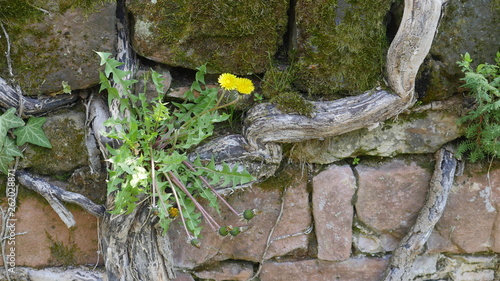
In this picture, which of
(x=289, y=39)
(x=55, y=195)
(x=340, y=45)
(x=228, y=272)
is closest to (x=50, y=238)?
(x=55, y=195)

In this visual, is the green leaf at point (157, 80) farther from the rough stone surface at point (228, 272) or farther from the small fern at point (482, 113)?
the small fern at point (482, 113)

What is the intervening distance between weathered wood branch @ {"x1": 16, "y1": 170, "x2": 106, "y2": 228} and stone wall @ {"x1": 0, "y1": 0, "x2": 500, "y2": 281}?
61 millimetres

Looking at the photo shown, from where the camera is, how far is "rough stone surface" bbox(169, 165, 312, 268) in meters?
2.79

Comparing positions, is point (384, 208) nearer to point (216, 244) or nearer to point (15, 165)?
point (216, 244)

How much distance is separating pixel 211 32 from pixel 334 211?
1229 mm

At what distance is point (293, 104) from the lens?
2533mm

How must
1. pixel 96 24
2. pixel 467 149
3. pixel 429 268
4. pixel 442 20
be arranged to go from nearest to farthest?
pixel 96 24 → pixel 442 20 → pixel 467 149 → pixel 429 268

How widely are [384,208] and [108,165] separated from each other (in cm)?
158

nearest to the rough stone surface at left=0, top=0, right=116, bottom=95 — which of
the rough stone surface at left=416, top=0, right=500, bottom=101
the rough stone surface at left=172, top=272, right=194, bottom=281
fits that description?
the rough stone surface at left=172, top=272, right=194, bottom=281

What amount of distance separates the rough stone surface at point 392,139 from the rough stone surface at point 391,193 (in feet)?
0.32

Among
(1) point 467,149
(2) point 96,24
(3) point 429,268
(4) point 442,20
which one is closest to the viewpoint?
(2) point 96,24

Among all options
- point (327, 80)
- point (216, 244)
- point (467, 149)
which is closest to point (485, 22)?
point (467, 149)

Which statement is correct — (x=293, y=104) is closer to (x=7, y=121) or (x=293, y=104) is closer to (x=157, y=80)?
(x=157, y=80)

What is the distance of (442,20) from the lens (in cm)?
257
